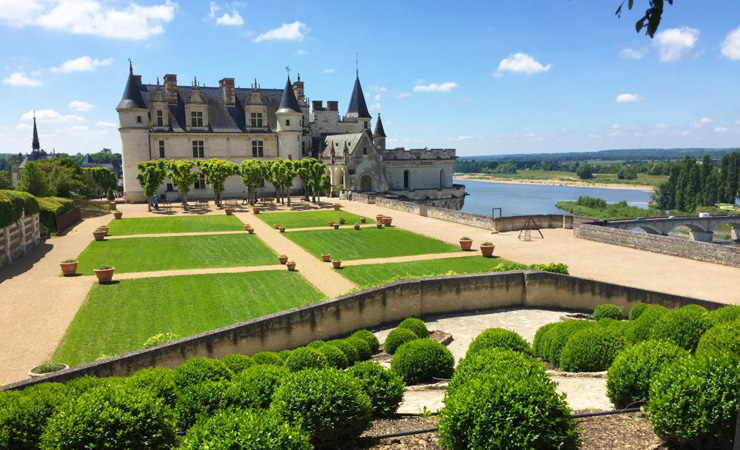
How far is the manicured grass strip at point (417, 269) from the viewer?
23719 mm

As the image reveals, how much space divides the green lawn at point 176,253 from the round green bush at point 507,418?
68.4ft

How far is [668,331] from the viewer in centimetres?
1043

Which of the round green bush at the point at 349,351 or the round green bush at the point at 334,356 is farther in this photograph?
the round green bush at the point at 349,351

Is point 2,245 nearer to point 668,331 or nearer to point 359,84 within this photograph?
point 668,331

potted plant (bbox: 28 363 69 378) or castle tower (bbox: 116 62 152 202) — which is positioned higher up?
castle tower (bbox: 116 62 152 202)

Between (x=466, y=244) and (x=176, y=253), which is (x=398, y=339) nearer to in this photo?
(x=466, y=244)

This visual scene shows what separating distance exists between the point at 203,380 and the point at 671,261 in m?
26.0

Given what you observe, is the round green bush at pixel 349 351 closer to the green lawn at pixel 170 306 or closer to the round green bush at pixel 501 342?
the round green bush at pixel 501 342

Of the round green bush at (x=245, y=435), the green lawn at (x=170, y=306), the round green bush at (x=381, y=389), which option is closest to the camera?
the round green bush at (x=245, y=435)

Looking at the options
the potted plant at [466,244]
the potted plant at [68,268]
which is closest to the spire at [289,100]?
the potted plant at [466,244]

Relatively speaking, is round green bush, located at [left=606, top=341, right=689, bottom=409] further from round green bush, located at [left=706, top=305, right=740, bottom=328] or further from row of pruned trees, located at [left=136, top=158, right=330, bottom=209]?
row of pruned trees, located at [left=136, top=158, right=330, bottom=209]

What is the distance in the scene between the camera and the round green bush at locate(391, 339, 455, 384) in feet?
36.9

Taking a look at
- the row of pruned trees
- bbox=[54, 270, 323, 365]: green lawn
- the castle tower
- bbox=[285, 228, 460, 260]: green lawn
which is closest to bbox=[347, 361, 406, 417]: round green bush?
bbox=[54, 270, 323, 365]: green lawn

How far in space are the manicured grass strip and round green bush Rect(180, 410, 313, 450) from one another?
16.9 meters
